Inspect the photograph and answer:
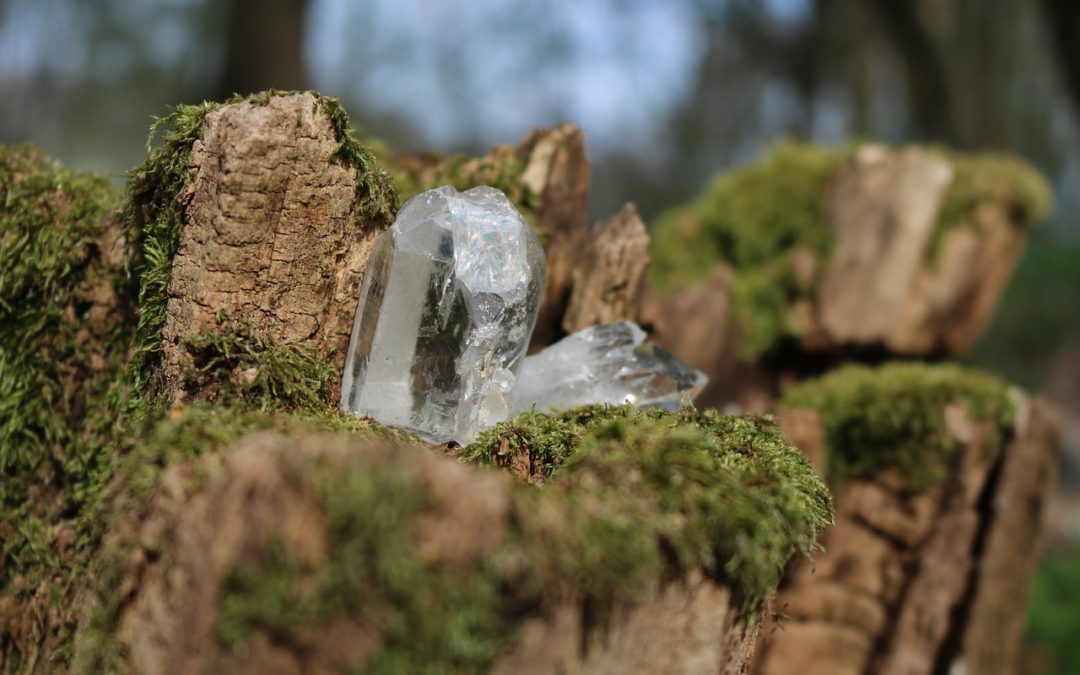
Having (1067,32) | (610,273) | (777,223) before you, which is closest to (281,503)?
(610,273)

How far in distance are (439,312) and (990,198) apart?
9.23ft

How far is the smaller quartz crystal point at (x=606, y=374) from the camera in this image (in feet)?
5.54

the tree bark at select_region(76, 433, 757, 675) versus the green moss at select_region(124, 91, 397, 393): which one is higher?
the green moss at select_region(124, 91, 397, 393)

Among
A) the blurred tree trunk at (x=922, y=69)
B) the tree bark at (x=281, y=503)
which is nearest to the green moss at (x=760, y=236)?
the tree bark at (x=281, y=503)

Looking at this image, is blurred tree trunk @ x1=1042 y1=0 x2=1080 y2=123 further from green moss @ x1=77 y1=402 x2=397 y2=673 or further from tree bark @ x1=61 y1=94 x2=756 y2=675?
green moss @ x1=77 y1=402 x2=397 y2=673

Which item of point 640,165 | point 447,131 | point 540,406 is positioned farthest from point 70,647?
point 640,165

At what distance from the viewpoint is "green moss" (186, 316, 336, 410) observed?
4.35 ft

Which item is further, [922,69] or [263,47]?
[922,69]

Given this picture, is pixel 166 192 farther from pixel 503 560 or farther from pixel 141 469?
pixel 503 560

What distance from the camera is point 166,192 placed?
1469 millimetres

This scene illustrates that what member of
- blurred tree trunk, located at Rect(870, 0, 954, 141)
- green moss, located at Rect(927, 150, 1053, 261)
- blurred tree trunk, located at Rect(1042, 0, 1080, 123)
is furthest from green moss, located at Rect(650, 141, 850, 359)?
blurred tree trunk, located at Rect(870, 0, 954, 141)

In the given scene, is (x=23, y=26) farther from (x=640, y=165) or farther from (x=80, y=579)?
(x=80, y=579)

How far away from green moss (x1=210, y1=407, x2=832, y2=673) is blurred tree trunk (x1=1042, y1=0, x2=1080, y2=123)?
18.0 feet

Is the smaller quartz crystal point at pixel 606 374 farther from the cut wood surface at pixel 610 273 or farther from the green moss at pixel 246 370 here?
the green moss at pixel 246 370
